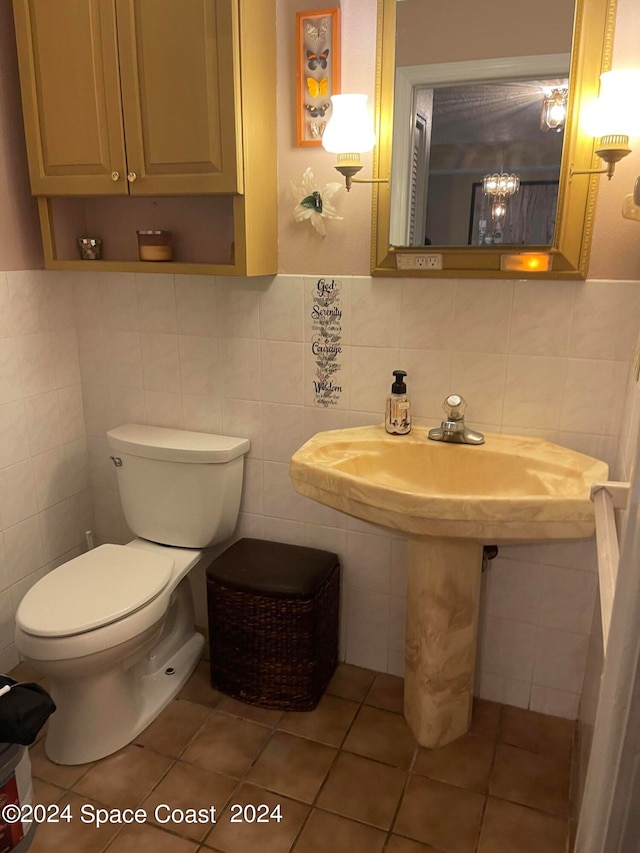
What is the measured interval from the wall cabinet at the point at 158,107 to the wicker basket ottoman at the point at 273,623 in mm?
868

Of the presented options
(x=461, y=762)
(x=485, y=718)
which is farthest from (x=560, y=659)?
(x=461, y=762)

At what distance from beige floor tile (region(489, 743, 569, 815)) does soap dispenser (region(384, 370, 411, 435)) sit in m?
0.95

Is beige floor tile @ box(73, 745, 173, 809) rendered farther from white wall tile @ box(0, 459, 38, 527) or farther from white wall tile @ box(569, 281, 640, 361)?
white wall tile @ box(569, 281, 640, 361)

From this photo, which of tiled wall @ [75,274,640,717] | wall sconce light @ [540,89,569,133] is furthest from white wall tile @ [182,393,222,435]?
wall sconce light @ [540,89,569,133]

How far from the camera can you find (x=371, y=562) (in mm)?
1985

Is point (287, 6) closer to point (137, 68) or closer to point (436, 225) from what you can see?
point (137, 68)

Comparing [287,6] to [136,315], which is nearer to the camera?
[287,6]

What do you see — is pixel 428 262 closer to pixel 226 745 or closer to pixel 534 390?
pixel 534 390

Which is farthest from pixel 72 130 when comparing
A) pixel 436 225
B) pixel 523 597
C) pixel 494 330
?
pixel 523 597

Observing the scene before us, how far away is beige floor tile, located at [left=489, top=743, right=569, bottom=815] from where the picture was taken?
161 centimetres

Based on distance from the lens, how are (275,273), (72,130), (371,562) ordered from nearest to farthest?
1. (72,130)
2. (275,273)
3. (371,562)

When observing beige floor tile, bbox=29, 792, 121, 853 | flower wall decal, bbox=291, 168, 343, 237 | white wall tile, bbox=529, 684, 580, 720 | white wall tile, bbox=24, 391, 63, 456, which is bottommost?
beige floor tile, bbox=29, 792, 121, 853

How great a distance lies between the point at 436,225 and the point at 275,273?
0.49 m

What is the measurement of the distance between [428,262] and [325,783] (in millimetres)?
1411
